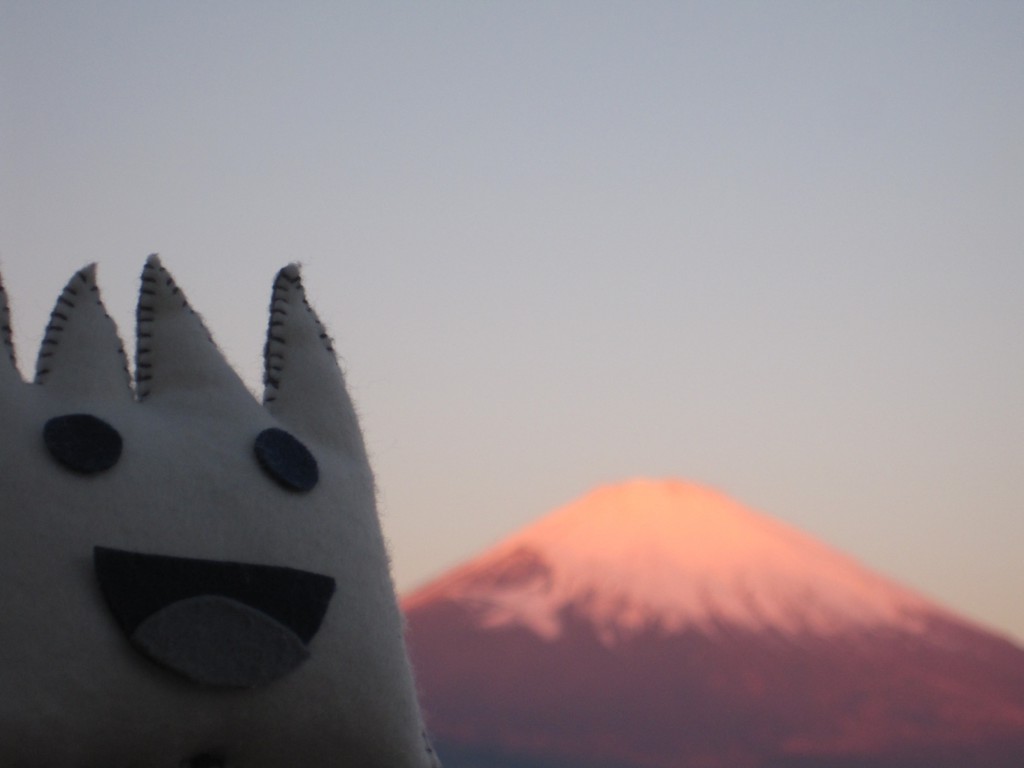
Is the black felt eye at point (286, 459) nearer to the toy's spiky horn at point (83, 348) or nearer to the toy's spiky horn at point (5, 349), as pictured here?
the toy's spiky horn at point (83, 348)

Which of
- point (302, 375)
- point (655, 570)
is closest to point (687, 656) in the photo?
point (655, 570)

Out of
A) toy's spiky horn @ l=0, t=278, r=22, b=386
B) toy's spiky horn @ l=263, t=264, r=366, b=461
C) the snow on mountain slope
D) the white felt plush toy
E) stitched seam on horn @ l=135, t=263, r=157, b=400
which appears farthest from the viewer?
the snow on mountain slope

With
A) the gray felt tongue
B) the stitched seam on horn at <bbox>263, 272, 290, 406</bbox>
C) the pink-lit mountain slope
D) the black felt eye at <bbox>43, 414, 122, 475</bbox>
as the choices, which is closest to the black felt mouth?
the gray felt tongue

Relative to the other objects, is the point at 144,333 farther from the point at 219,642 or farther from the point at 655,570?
the point at 655,570

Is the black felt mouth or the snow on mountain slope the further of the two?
the snow on mountain slope

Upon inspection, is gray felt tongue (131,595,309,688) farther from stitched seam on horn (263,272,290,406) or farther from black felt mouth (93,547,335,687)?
stitched seam on horn (263,272,290,406)

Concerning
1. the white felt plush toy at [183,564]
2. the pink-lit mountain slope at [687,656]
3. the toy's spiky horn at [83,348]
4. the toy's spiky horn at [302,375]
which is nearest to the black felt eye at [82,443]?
the white felt plush toy at [183,564]

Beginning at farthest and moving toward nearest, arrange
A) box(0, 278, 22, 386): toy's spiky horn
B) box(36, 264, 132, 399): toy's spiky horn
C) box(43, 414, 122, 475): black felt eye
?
box(36, 264, 132, 399): toy's spiky horn, box(0, 278, 22, 386): toy's spiky horn, box(43, 414, 122, 475): black felt eye
